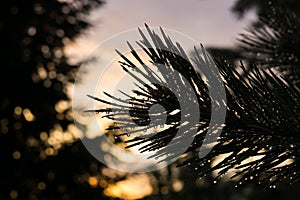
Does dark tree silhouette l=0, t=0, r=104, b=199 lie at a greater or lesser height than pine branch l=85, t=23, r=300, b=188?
greater

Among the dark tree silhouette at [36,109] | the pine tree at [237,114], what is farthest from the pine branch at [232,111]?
the dark tree silhouette at [36,109]

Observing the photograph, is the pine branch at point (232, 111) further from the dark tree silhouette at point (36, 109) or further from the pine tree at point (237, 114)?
the dark tree silhouette at point (36, 109)

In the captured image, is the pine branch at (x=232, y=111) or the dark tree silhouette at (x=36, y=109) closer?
the pine branch at (x=232, y=111)

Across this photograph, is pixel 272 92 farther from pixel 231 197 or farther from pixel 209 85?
pixel 231 197

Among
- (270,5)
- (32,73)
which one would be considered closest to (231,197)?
(32,73)

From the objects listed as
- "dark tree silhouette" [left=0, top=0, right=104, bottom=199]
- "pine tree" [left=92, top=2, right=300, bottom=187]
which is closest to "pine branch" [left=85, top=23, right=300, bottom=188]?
"pine tree" [left=92, top=2, right=300, bottom=187]

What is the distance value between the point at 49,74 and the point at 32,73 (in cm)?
38

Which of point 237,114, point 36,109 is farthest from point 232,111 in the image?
point 36,109

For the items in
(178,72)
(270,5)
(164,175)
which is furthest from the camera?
(164,175)

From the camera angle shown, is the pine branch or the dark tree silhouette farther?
the dark tree silhouette

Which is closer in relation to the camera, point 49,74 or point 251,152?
point 251,152

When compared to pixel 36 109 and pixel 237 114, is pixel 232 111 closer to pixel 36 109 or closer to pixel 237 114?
pixel 237 114

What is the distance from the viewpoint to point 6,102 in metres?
9.09

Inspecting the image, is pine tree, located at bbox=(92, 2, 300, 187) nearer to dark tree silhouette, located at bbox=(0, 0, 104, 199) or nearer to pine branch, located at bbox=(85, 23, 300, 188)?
pine branch, located at bbox=(85, 23, 300, 188)
